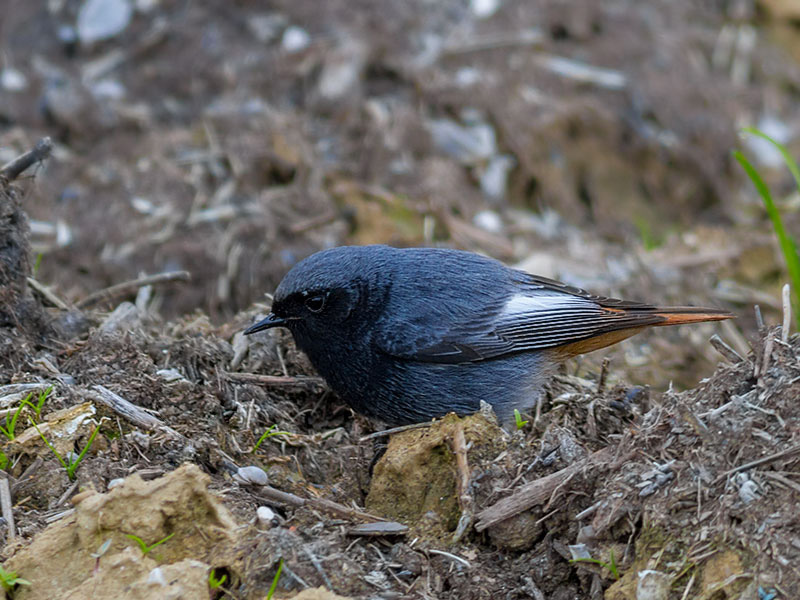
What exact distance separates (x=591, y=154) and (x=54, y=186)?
14.8ft

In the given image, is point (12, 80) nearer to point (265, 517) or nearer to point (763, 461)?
point (265, 517)

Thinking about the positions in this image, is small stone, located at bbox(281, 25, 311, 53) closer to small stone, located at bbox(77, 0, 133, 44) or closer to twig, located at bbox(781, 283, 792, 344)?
small stone, located at bbox(77, 0, 133, 44)

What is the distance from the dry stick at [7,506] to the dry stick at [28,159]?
58.4 inches

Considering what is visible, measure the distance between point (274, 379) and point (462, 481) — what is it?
1.34 metres

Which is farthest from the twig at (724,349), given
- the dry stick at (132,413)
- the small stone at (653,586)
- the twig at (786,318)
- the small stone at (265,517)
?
the dry stick at (132,413)

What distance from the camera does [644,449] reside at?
3.42m

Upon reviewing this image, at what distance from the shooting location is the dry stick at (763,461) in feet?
10.1

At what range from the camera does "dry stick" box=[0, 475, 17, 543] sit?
3311 millimetres

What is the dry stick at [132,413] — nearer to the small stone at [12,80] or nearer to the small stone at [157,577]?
the small stone at [157,577]

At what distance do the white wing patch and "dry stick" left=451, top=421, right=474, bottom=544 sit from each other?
1129 mm

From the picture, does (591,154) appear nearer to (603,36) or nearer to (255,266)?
(603,36)

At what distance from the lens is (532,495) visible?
3.50 meters

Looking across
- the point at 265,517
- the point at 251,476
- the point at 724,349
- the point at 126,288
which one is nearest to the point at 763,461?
the point at 724,349

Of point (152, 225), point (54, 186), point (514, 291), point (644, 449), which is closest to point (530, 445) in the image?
point (644, 449)
